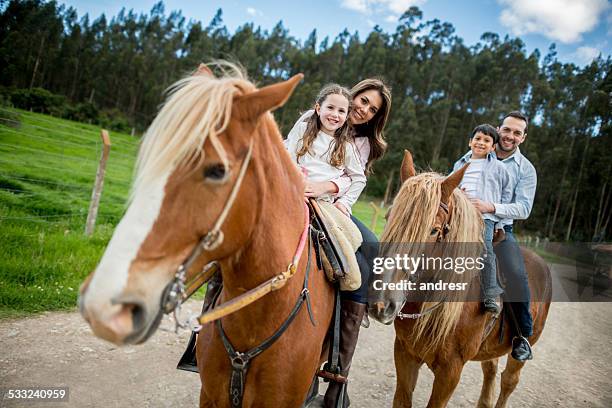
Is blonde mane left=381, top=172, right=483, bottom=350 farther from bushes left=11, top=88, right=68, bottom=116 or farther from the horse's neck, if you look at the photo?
bushes left=11, top=88, right=68, bottom=116

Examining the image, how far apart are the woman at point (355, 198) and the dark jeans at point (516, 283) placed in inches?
70.5

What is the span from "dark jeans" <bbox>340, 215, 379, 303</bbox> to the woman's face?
961mm

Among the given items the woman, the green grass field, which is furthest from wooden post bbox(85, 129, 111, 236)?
the woman

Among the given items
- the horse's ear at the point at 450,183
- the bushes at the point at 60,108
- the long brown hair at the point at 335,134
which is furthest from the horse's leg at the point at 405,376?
the bushes at the point at 60,108

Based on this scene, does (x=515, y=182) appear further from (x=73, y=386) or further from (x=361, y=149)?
(x=73, y=386)

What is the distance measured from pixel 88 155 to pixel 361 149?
18116mm

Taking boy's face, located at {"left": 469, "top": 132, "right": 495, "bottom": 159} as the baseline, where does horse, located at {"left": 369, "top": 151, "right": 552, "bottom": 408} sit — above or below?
below

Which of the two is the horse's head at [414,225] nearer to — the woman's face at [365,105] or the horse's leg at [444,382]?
the woman's face at [365,105]

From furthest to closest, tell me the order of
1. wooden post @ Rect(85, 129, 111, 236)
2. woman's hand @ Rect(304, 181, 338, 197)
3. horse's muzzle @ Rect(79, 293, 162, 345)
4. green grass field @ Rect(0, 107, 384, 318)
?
wooden post @ Rect(85, 129, 111, 236), green grass field @ Rect(0, 107, 384, 318), woman's hand @ Rect(304, 181, 338, 197), horse's muzzle @ Rect(79, 293, 162, 345)

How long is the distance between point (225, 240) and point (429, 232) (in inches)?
73.2

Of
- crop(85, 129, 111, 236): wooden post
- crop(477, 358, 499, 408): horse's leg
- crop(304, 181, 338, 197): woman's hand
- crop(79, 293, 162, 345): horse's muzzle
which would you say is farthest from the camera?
crop(85, 129, 111, 236): wooden post

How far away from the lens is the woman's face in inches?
120

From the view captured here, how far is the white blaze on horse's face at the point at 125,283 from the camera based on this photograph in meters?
1.05

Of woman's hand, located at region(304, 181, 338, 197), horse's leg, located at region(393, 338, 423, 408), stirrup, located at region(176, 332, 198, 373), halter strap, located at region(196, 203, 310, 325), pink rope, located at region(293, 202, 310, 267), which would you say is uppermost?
woman's hand, located at region(304, 181, 338, 197)
